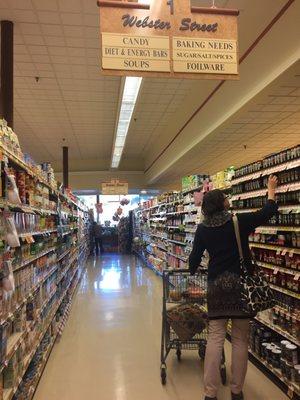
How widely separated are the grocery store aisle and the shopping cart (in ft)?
0.64

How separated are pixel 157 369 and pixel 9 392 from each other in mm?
1986

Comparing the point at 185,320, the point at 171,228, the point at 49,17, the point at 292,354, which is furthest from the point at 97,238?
the point at 292,354

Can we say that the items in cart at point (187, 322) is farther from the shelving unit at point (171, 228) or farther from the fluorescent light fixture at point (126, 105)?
the fluorescent light fixture at point (126, 105)

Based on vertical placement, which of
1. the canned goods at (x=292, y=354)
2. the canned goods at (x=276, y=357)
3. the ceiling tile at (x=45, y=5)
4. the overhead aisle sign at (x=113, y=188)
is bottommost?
the canned goods at (x=276, y=357)

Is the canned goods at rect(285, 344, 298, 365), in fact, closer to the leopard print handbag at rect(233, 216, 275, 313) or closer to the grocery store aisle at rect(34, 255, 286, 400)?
the grocery store aisle at rect(34, 255, 286, 400)

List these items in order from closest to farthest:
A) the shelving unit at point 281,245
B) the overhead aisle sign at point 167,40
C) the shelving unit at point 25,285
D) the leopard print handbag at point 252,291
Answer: the shelving unit at point 25,285, the leopard print handbag at point 252,291, the overhead aisle sign at point 167,40, the shelving unit at point 281,245

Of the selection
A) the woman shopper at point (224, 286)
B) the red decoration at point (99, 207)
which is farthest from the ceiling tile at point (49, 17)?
the red decoration at point (99, 207)

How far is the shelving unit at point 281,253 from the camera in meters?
3.59

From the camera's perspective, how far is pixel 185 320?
4152 millimetres

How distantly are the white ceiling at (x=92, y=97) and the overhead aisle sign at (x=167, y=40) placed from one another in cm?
172

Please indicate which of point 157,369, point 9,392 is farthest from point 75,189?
point 9,392

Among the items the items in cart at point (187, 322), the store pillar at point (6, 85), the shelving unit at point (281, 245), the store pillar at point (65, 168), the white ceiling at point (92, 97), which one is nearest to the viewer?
the shelving unit at point (281, 245)

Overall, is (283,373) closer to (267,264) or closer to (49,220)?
(267,264)

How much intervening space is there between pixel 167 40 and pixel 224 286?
7.11 feet
